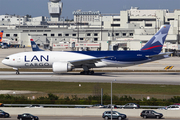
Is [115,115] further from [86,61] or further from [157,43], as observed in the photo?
[157,43]

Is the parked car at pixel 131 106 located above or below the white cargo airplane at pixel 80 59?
below

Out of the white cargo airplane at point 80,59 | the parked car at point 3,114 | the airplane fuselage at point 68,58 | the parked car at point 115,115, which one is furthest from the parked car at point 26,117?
the airplane fuselage at point 68,58

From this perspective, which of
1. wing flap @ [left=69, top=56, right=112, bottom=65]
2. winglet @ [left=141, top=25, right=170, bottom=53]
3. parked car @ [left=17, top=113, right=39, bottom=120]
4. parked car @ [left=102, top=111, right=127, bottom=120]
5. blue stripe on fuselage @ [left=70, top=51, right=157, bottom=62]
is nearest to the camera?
parked car @ [left=17, top=113, right=39, bottom=120]

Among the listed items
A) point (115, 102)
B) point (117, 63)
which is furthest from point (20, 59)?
point (115, 102)

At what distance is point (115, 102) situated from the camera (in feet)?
113

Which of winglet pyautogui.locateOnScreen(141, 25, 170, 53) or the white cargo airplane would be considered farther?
winglet pyautogui.locateOnScreen(141, 25, 170, 53)

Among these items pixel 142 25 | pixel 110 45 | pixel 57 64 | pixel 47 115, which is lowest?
pixel 47 115

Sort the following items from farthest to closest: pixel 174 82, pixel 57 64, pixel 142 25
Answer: pixel 142 25
pixel 57 64
pixel 174 82

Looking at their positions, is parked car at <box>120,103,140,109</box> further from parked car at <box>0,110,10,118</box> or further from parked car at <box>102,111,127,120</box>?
parked car at <box>0,110,10,118</box>

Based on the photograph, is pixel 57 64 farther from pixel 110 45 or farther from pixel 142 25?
pixel 142 25

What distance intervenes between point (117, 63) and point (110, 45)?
53564mm

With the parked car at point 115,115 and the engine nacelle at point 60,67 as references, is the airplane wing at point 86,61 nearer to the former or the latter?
the engine nacelle at point 60,67

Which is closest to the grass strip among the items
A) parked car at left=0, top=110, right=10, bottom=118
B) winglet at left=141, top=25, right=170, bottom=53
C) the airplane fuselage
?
the airplane fuselage

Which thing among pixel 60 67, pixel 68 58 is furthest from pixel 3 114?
pixel 68 58
